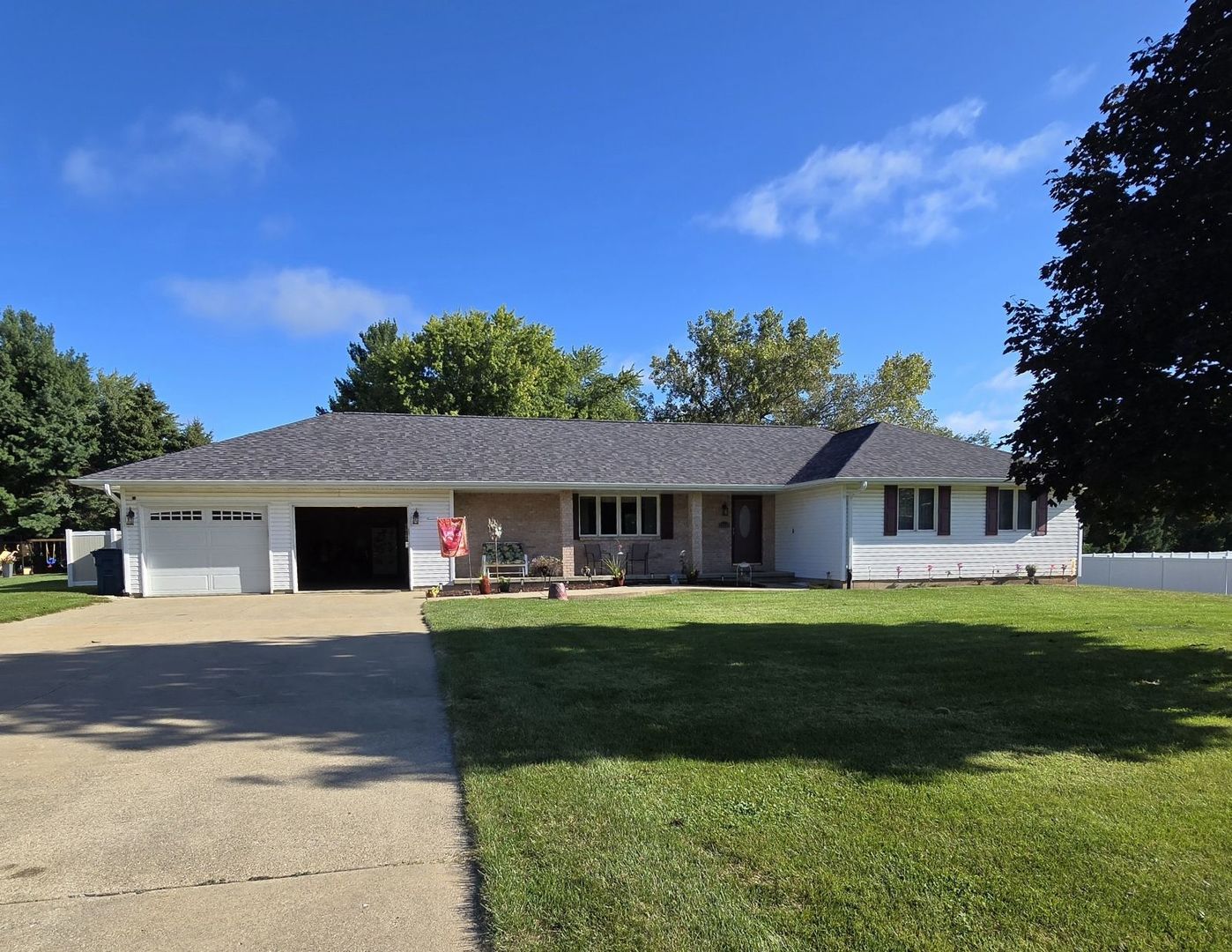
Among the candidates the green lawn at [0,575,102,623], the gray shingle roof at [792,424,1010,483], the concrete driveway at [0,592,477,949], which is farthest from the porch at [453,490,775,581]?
the concrete driveway at [0,592,477,949]

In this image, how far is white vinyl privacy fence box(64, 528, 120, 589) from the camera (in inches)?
812

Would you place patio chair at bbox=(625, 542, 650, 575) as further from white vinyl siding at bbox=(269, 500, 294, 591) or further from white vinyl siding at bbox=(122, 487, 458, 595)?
white vinyl siding at bbox=(269, 500, 294, 591)

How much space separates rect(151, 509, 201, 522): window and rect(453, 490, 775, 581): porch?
6085 millimetres

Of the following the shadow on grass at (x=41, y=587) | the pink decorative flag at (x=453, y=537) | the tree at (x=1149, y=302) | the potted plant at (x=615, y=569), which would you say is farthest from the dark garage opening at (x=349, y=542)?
the tree at (x=1149, y=302)

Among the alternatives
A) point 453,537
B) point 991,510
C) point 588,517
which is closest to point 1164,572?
point 991,510

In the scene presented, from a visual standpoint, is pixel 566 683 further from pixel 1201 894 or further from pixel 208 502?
pixel 208 502

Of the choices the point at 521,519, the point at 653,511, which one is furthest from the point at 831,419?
the point at 521,519

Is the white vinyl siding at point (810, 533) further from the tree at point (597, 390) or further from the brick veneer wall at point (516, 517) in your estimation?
the tree at point (597, 390)

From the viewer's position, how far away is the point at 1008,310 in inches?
320

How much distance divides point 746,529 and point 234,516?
45.3 ft

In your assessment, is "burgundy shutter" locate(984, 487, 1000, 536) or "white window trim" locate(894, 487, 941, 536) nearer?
"white window trim" locate(894, 487, 941, 536)

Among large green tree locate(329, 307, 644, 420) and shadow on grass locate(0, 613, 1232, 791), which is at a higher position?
large green tree locate(329, 307, 644, 420)

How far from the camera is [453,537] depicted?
56.4 feet

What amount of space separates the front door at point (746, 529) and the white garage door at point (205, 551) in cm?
1262
